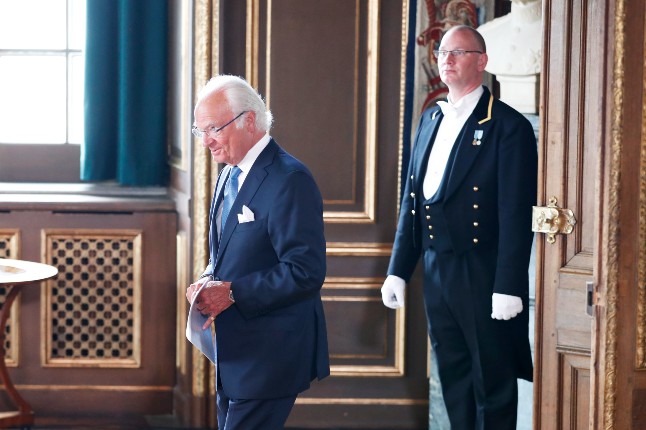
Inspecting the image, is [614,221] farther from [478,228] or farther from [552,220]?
[478,228]

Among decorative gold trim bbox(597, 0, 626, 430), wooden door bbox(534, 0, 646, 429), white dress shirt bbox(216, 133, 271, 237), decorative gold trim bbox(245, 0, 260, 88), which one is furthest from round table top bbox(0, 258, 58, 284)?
decorative gold trim bbox(597, 0, 626, 430)

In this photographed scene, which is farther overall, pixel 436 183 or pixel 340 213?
pixel 340 213

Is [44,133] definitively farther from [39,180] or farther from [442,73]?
[442,73]

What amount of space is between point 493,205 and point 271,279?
3.21 ft

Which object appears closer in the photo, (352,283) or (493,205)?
(493,205)

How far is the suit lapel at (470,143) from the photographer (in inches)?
141

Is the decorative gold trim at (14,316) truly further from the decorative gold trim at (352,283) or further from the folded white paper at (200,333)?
the folded white paper at (200,333)

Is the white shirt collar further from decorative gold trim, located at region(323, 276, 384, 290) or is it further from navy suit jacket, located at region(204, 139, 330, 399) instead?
decorative gold trim, located at region(323, 276, 384, 290)

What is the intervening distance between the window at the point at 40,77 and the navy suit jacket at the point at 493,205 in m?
2.04

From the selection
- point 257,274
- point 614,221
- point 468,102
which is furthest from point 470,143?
point 257,274

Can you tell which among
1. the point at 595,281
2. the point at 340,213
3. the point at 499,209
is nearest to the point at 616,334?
the point at 595,281

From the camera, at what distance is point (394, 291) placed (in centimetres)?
380

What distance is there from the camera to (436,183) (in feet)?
12.1

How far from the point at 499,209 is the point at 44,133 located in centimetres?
237
